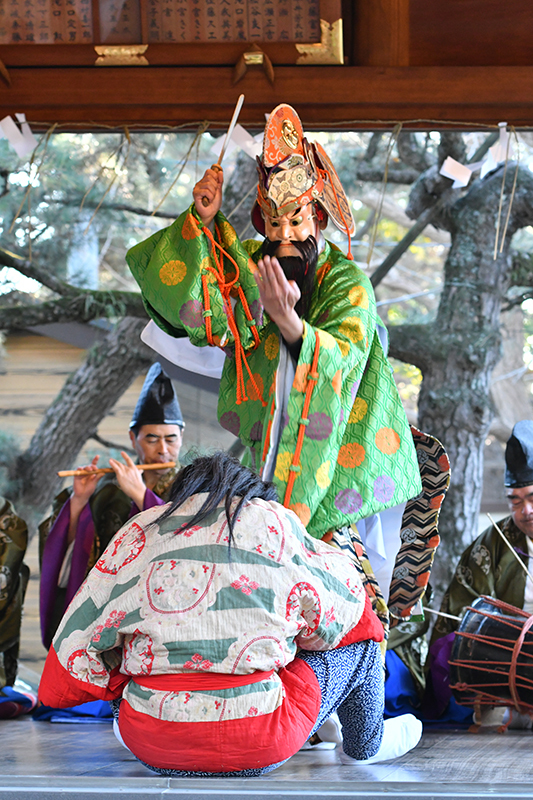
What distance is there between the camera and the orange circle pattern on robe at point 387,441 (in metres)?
2.21

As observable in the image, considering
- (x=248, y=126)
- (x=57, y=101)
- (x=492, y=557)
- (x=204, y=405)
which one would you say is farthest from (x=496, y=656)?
(x=204, y=405)

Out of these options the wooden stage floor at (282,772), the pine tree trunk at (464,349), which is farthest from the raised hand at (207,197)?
the pine tree trunk at (464,349)

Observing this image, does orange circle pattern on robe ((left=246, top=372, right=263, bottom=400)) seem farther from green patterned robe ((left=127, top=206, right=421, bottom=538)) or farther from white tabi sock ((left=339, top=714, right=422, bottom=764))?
white tabi sock ((left=339, top=714, right=422, bottom=764))

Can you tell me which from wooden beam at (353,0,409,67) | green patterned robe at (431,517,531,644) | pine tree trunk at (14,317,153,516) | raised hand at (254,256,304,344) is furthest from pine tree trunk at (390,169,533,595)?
raised hand at (254,256,304,344)

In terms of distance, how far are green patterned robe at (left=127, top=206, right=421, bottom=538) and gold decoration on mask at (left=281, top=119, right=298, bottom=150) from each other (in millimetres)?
292

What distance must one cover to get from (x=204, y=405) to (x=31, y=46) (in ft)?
8.89

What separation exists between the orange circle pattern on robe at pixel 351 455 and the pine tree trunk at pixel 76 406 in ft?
8.75

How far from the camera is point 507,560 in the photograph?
124 inches

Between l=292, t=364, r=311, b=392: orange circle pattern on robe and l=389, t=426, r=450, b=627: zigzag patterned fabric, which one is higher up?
l=292, t=364, r=311, b=392: orange circle pattern on robe

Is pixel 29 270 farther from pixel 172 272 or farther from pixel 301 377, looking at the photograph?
pixel 301 377

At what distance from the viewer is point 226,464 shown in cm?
173

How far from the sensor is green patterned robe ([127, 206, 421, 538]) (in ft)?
6.74

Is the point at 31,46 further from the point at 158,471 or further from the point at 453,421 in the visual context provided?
the point at 453,421

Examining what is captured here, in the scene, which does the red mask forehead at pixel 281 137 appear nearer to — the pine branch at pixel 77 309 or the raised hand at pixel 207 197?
the raised hand at pixel 207 197
